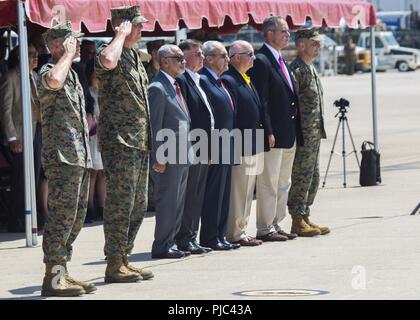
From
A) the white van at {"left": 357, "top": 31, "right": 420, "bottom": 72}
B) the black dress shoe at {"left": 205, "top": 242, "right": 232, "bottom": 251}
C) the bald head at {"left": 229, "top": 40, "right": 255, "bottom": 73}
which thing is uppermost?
the white van at {"left": 357, "top": 31, "right": 420, "bottom": 72}

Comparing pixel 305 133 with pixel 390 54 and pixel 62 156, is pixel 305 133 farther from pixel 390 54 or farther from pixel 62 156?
pixel 390 54

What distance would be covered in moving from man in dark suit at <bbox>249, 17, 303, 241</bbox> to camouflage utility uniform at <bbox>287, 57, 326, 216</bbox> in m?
0.22

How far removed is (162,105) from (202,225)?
4.70 feet

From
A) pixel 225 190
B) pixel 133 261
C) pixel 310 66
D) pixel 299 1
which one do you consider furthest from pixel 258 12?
pixel 133 261

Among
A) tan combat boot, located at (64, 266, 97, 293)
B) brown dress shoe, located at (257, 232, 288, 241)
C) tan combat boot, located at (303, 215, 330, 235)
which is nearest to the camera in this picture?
tan combat boot, located at (64, 266, 97, 293)

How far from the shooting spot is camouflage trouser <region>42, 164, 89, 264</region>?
29.3 feet

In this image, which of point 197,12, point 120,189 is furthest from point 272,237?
point 197,12

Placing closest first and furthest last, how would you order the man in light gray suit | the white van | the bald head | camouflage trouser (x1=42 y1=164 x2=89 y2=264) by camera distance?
camouflage trouser (x1=42 y1=164 x2=89 y2=264) → the man in light gray suit → the bald head → the white van

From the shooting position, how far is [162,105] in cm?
1072

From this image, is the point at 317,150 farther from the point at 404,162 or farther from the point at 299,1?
the point at 404,162

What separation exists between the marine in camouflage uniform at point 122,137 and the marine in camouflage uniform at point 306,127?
310 centimetres

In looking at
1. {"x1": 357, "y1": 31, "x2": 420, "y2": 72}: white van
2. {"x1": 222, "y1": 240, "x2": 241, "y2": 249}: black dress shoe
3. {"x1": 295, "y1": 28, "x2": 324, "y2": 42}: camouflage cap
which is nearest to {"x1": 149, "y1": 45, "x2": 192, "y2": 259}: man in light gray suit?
{"x1": 222, "y1": 240, "x2": 241, "y2": 249}: black dress shoe

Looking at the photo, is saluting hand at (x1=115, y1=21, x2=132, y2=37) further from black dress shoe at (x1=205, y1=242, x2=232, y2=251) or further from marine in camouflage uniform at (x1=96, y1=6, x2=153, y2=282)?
black dress shoe at (x1=205, y1=242, x2=232, y2=251)

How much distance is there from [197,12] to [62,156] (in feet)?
18.3
